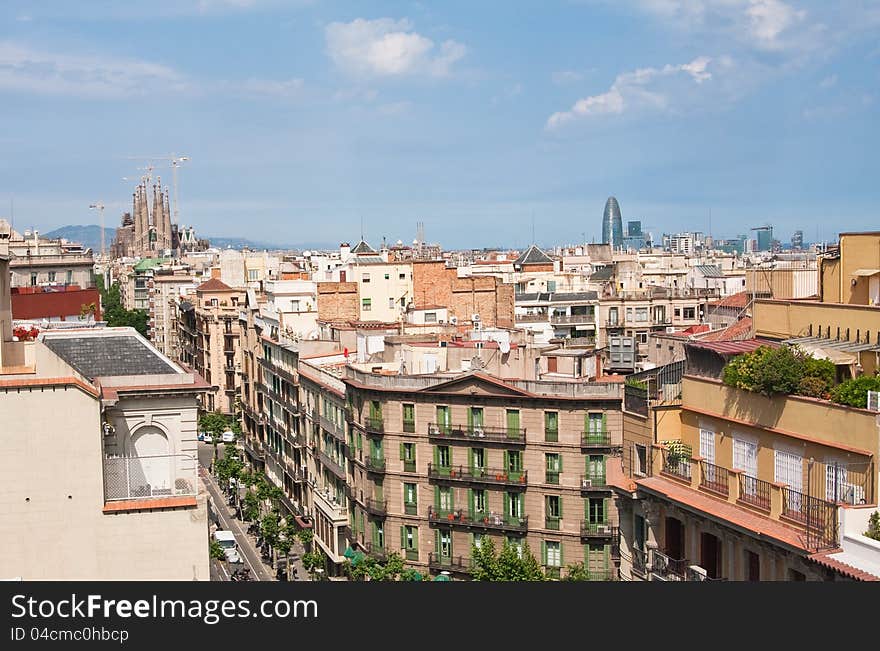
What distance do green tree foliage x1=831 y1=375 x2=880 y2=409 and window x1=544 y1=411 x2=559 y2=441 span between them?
87.8 feet

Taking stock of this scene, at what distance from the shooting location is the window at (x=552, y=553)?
50625mm

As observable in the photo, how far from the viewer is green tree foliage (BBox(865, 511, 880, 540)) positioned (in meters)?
22.1

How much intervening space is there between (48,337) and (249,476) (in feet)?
173

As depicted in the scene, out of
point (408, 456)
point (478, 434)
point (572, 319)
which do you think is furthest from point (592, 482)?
point (572, 319)

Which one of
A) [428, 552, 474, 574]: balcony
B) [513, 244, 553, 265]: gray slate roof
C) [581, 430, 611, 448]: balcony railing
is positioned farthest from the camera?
[513, 244, 553, 265]: gray slate roof

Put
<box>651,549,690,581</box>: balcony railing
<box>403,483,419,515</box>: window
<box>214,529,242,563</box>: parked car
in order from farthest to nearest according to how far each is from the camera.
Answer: <box>214,529,242,563</box>: parked car < <box>403,483,419,515</box>: window < <box>651,549,690,581</box>: balcony railing

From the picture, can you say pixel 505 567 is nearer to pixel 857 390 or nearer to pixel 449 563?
pixel 449 563

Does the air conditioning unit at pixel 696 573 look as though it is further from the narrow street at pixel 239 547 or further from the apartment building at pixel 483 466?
the narrow street at pixel 239 547

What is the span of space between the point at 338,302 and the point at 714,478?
2434 inches

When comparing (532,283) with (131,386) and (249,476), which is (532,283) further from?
(131,386)

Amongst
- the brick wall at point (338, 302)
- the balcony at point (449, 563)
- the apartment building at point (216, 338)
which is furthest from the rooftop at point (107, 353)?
the apartment building at point (216, 338)

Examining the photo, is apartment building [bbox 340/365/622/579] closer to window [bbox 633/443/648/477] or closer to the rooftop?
window [bbox 633/443/648/477]

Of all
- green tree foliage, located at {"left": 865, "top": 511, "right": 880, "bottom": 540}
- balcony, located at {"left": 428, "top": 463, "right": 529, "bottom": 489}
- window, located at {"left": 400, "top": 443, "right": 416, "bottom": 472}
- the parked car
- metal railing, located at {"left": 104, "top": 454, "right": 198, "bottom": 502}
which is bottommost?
the parked car

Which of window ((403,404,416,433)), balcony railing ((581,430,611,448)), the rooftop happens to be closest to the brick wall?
window ((403,404,416,433))
